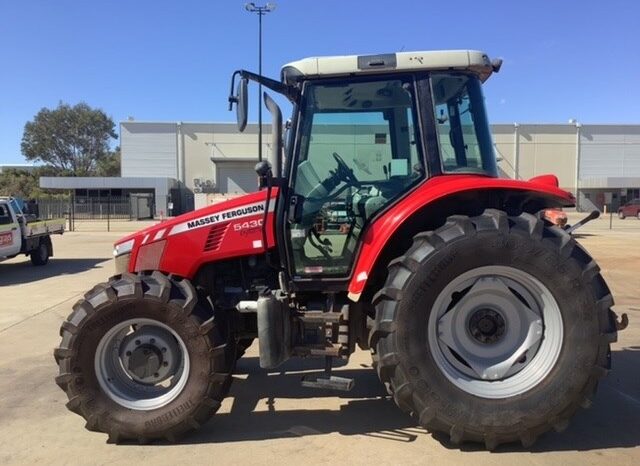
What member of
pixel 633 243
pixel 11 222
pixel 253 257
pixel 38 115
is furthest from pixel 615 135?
pixel 38 115

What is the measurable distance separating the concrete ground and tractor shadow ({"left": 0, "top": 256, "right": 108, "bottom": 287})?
306 inches

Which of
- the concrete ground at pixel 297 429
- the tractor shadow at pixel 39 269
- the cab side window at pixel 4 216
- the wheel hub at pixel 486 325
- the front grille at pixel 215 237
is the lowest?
the tractor shadow at pixel 39 269

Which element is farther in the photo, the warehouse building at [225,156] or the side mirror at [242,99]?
the warehouse building at [225,156]

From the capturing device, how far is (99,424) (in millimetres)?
3793

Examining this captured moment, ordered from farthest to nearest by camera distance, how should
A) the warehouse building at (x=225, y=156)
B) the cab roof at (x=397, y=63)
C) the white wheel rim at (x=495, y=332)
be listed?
the warehouse building at (x=225, y=156) → the cab roof at (x=397, y=63) → the white wheel rim at (x=495, y=332)

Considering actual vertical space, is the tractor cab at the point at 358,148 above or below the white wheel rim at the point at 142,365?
above

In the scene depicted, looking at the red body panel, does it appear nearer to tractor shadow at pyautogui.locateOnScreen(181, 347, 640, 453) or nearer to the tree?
tractor shadow at pyautogui.locateOnScreen(181, 347, 640, 453)

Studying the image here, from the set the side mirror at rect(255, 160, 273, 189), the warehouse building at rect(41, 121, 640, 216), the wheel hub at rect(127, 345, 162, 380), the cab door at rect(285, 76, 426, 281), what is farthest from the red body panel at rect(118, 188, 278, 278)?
the warehouse building at rect(41, 121, 640, 216)

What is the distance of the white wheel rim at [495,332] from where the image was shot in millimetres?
3662

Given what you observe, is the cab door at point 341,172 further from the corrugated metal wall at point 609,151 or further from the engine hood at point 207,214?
the corrugated metal wall at point 609,151

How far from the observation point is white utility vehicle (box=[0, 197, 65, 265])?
14469mm

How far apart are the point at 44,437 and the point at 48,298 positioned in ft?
23.3

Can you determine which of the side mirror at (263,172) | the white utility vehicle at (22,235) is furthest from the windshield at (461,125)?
the white utility vehicle at (22,235)

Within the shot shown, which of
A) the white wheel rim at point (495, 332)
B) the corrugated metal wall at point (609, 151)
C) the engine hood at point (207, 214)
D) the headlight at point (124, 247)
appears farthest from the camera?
the corrugated metal wall at point (609, 151)
